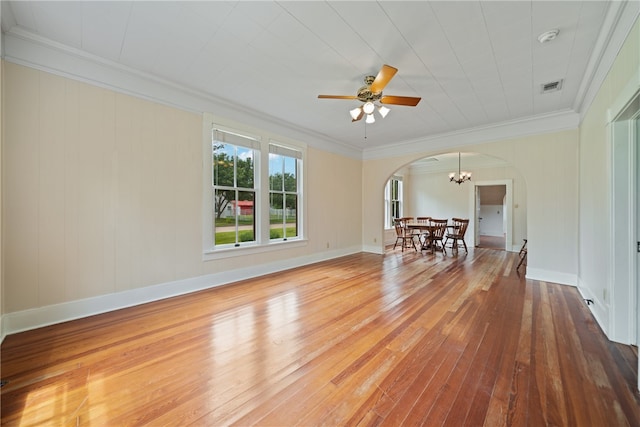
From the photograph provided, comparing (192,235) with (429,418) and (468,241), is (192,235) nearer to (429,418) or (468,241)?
(429,418)

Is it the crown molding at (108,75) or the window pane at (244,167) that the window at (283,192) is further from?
the crown molding at (108,75)

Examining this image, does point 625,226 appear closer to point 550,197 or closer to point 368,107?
point 550,197

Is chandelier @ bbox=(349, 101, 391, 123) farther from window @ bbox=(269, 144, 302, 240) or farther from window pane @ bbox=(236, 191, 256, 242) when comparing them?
window pane @ bbox=(236, 191, 256, 242)

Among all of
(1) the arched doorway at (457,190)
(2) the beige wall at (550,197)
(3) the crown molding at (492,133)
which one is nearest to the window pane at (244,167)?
(3) the crown molding at (492,133)

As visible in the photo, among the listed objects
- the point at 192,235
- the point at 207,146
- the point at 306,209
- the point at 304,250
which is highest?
the point at 207,146

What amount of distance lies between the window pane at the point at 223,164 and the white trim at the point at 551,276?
550 centimetres

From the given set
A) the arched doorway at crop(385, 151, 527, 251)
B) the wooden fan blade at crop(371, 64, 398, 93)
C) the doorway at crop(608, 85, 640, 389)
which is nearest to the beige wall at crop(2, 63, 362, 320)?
the wooden fan blade at crop(371, 64, 398, 93)

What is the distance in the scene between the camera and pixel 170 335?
2.40 meters

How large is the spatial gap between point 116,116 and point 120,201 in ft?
→ 3.37

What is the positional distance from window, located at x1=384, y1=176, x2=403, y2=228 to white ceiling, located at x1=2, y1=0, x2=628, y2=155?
16.3 feet

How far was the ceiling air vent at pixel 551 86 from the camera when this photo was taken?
3292mm

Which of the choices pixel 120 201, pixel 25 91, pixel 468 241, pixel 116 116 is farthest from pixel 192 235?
pixel 468 241

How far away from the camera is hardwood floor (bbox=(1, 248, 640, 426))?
148cm

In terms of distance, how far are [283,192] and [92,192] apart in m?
2.91
